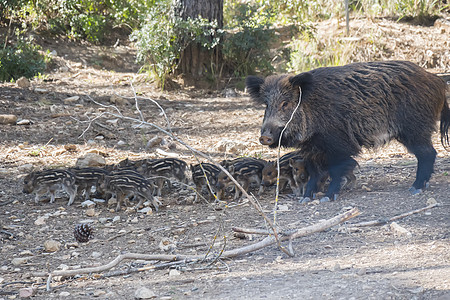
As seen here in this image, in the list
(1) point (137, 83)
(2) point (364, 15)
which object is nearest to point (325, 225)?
(1) point (137, 83)

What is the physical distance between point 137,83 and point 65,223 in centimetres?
729

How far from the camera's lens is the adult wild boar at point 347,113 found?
6395mm

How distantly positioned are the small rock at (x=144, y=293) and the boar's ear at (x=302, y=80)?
10.5 feet

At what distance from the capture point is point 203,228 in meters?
5.79

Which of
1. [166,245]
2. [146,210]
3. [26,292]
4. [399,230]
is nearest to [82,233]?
[166,245]

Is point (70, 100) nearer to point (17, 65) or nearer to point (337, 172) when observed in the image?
point (17, 65)

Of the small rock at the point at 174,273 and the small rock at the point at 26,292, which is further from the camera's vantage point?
the small rock at the point at 174,273

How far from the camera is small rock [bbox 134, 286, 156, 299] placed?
12.8ft

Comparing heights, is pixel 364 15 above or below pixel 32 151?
above

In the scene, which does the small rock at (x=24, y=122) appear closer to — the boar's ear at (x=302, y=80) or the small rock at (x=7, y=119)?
the small rock at (x=7, y=119)

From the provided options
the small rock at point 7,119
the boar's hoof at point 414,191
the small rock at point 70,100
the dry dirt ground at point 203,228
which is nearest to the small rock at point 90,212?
the dry dirt ground at point 203,228

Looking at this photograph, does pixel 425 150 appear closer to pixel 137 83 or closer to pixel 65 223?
pixel 65 223

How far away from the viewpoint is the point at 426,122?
21.5 ft

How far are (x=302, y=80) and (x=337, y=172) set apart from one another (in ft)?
3.74
